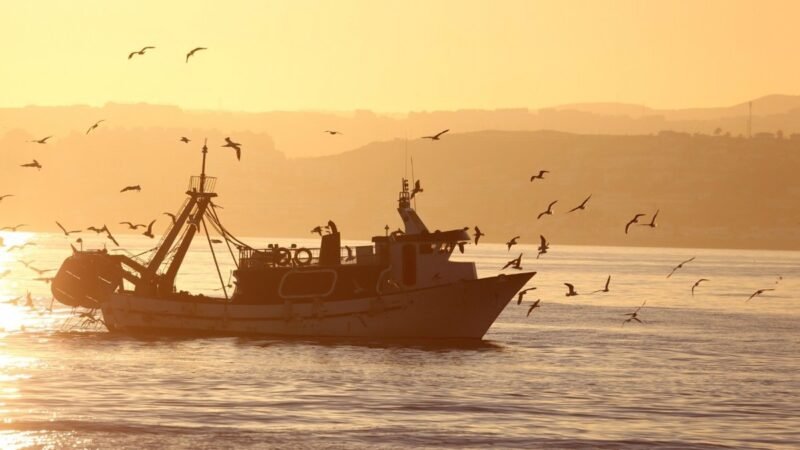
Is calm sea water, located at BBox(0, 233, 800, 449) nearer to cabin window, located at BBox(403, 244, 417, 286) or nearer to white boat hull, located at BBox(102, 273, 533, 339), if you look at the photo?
white boat hull, located at BBox(102, 273, 533, 339)

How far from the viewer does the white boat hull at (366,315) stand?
217ft

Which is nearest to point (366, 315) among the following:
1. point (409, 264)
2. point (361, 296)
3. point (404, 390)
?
point (361, 296)

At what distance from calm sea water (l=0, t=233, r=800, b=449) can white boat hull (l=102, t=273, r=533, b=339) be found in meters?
1.01

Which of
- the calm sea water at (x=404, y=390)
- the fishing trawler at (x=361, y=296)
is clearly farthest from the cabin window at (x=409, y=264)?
the calm sea water at (x=404, y=390)

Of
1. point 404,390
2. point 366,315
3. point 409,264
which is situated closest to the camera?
point 404,390

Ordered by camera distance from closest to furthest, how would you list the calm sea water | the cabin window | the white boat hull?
the calm sea water → the white boat hull → the cabin window

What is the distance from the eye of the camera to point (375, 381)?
5394 cm

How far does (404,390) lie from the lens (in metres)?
51.4

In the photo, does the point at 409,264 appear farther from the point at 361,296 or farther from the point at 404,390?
the point at 404,390

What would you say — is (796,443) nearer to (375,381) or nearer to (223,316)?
(375,381)

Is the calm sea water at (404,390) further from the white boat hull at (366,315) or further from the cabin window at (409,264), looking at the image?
the cabin window at (409,264)

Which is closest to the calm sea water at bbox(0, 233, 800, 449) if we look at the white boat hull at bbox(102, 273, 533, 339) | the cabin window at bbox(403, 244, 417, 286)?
the white boat hull at bbox(102, 273, 533, 339)

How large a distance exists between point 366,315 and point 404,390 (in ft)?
50.6

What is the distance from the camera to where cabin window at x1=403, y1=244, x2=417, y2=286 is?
66562 mm
